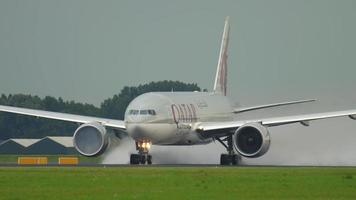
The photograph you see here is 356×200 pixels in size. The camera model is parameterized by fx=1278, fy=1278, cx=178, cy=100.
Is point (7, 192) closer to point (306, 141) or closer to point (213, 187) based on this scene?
point (213, 187)

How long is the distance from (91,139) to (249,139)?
30.1 ft

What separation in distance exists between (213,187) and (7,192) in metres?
7.50

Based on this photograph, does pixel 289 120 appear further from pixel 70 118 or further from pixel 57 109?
pixel 57 109

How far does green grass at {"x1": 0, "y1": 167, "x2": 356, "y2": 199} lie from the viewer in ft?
135

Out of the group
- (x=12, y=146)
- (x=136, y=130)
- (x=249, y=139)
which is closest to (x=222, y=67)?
(x=249, y=139)

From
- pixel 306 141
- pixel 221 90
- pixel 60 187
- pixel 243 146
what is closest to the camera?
pixel 60 187

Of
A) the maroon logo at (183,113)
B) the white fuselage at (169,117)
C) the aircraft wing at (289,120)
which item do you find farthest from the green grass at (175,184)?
the maroon logo at (183,113)

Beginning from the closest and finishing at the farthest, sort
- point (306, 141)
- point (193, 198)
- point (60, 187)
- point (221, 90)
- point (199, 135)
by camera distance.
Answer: point (193, 198) < point (60, 187) < point (199, 135) < point (306, 141) < point (221, 90)

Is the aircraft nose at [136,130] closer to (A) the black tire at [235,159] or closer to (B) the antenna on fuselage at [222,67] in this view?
(A) the black tire at [235,159]

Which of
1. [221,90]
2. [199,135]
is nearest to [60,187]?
[199,135]

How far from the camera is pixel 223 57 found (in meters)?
91.2

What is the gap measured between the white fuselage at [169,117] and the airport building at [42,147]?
46118 millimetres

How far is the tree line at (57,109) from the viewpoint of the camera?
431 feet

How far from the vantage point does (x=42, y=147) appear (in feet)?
416
